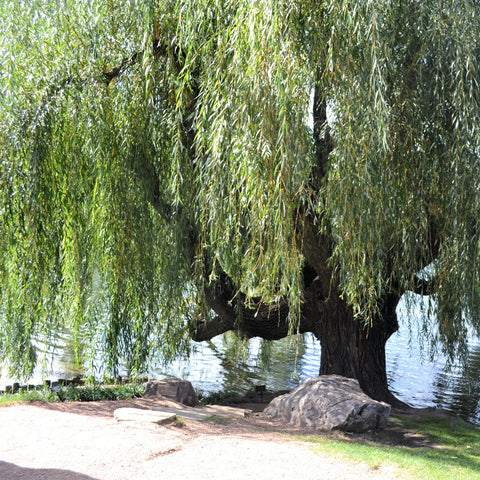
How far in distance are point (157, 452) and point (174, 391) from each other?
99.8 inches

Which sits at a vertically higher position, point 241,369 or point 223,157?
point 223,157

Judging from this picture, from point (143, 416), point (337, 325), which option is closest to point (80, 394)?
point (143, 416)

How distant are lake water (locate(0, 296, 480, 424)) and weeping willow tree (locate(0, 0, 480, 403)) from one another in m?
3.84

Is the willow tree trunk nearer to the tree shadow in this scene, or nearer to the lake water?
the lake water

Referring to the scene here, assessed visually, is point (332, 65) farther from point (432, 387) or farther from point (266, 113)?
point (432, 387)

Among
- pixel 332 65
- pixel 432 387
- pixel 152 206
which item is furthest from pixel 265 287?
→ pixel 432 387

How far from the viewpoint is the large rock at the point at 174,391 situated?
7.00 meters

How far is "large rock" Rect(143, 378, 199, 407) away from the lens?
7.00 metres

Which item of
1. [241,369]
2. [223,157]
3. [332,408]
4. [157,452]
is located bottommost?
[241,369]

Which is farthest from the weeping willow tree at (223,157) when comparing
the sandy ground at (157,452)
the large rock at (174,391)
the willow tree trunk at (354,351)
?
the sandy ground at (157,452)

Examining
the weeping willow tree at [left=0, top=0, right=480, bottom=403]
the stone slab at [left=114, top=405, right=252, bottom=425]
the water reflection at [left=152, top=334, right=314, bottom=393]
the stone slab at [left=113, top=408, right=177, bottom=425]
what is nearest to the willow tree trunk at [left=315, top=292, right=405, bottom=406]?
the weeping willow tree at [left=0, top=0, right=480, bottom=403]

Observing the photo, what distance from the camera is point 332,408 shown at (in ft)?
18.9

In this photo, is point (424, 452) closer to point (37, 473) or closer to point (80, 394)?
point (37, 473)

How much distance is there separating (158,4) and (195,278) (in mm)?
2826
